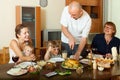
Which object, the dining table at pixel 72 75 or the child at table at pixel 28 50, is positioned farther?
the child at table at pixel 28 50

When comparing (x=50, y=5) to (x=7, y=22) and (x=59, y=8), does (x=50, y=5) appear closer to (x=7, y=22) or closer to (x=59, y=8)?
(x=59, y=8)

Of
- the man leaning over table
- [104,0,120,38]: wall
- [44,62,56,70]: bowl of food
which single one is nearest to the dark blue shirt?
the man leaning over table

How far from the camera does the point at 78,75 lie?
2008mm

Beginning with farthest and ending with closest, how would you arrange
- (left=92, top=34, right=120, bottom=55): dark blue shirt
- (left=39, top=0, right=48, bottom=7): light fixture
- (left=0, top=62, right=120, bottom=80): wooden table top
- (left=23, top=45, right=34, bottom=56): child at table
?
(left=39, top=0, right=48, bottom=7): light fixture, (left=92, top=34, right=120, bottom=55): dark blue shirt, (left=23, top=45, right=34, bottom=56): child at table, (left=0, top=62, right=120, bottom=80): wooden table top

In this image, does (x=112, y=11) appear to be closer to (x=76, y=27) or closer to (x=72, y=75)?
(x=76, y=27)

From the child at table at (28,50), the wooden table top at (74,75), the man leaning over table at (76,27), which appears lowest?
the wooden table top at (74,75)

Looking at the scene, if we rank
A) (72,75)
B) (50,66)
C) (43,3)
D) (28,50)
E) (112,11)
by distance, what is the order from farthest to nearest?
(112,11)
(43,3)
(28,50)
(50,66)
(72,75)

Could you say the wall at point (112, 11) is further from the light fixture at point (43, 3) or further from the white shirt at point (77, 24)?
the white shirt at point (77, 24)

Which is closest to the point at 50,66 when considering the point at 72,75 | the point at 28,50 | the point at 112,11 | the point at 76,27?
the point at 72,75

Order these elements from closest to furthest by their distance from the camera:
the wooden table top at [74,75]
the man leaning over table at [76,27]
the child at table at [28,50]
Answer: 1. the wooden table top at [74,75]
2. the child at table at [28,50]
3. the man leaning over table at [76,27]

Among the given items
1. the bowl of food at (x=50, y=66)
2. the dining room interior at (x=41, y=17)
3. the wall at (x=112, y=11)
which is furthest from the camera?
the wall at (x=112, y=11)

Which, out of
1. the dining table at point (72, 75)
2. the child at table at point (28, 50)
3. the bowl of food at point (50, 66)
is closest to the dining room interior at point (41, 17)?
the child at table at point (28, 50)

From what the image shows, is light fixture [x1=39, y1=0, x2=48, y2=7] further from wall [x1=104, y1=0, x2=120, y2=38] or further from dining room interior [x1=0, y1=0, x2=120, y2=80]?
wall [x1=104, y1=0, x2=120, y2=38]

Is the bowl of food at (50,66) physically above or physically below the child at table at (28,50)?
below
